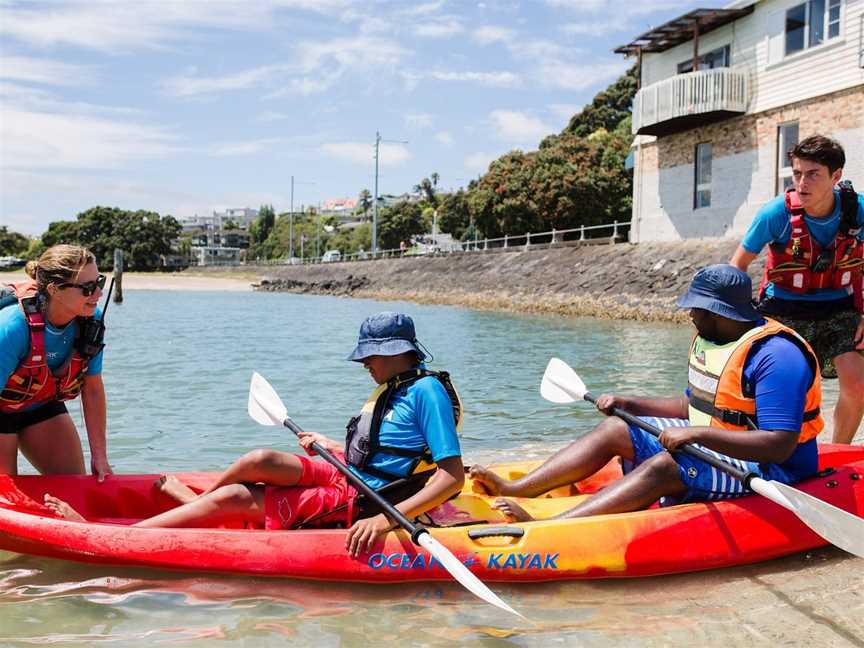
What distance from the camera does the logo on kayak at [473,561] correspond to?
3828mm

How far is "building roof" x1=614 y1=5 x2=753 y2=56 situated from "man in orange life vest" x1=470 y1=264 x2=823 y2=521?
19090mm

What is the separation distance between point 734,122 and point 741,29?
226 cm

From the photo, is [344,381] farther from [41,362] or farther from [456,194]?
[456,194]

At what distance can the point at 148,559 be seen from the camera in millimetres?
3906

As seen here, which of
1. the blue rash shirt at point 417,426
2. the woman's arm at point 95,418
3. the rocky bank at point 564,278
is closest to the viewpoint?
the blue rash shirt at point 417,426

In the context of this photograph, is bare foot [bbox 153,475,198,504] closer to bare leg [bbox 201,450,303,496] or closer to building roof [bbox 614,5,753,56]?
bare leg [bbox 201,450,303,496]

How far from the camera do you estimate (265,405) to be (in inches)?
198

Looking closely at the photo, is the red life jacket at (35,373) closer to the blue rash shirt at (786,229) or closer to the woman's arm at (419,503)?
the woman's arm at (419,503)

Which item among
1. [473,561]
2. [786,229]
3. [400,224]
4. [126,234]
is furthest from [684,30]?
[126,234]

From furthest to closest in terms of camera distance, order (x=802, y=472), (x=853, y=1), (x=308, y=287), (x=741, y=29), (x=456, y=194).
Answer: (x=456, y=194), (x=308, y=287), (x=741, y=29), (x=853, y=1), (x=802, y=472)

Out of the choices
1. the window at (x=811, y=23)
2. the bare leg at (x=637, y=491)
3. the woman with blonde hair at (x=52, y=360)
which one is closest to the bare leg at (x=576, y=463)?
the bare leg at (x=637, y=491)

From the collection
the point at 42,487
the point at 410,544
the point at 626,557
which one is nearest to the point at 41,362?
the point at 42,487

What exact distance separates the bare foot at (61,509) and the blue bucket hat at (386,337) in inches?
69.3

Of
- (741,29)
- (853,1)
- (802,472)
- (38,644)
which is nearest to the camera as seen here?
(38,644)
